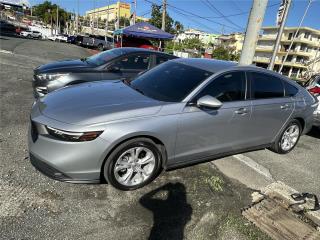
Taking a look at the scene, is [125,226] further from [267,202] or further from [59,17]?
[59,17]

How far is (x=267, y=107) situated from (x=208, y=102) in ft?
4.80

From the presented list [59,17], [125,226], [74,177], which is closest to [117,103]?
[74,177]

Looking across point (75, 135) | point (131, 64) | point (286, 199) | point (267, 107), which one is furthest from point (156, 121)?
point (131, 64)

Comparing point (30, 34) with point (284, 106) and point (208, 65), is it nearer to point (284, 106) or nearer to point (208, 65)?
point (208, 65)

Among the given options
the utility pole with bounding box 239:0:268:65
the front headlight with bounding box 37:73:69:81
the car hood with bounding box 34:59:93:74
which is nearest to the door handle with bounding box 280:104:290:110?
the utility pole with bounding box 239:0:268:65

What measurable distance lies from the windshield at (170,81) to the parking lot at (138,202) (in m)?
1.13

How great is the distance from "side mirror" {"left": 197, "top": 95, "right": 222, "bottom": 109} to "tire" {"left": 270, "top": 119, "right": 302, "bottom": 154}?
6.76 feet

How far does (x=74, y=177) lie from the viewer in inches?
129

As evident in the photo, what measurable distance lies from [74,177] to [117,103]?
1.02m

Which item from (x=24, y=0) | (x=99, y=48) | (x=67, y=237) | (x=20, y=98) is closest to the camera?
(x=67, y=237)

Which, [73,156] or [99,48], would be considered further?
[99,48]

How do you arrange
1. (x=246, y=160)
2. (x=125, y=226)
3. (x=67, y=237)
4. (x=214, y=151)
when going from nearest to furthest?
1. (x=67, y=237)
2. (x=125, y=226)
3. (x=214, y=151)
4. (x=246, y=160)

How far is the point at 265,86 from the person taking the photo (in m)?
4.78

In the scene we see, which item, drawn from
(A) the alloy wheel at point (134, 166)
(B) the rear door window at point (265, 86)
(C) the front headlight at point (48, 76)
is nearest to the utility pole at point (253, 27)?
(B) the rear door window at point (265, 86)
